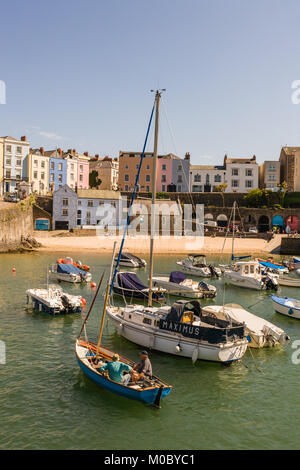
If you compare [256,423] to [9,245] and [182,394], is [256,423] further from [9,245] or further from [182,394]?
[9,245]

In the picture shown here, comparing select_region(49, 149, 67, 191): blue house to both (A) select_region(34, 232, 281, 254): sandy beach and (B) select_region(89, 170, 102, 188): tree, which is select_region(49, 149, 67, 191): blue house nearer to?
(B) select_region(89, 170, 102, 188): tree

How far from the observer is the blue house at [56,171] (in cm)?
9762

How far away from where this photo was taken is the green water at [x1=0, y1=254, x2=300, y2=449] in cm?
1458

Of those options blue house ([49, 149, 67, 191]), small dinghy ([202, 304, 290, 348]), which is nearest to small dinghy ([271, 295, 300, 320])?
small dinghy ([202, 304, 290, 348])

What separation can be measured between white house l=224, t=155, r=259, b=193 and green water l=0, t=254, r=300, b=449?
8316 centimetres

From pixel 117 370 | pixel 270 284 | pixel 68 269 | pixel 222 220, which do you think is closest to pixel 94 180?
pixel 222 220

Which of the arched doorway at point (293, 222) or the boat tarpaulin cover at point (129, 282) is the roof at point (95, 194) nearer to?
the arched doorway at point (293, 222)

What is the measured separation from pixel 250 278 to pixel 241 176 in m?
66.8

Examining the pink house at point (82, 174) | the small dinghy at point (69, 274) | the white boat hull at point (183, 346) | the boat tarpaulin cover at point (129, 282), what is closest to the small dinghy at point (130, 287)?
the boat tarpaulin cover at point (129, 282)

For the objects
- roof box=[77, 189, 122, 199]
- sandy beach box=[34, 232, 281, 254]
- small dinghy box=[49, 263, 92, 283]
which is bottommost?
small dinghy box=[49, 263, 92, 283]

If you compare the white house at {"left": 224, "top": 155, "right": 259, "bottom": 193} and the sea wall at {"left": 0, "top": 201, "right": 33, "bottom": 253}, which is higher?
the white house at {"left": 224, "top": 155, "right": 259, "bottom": 193}

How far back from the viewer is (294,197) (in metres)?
92.1

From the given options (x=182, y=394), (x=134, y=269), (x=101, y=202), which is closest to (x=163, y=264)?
(x=134, y=269)

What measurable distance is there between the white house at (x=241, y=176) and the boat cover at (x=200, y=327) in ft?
278
